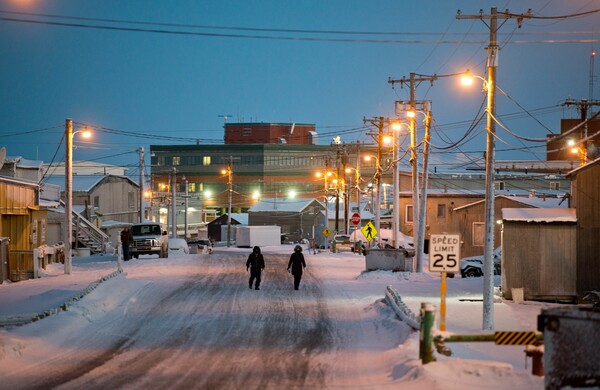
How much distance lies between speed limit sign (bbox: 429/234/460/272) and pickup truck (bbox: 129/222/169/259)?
33104 mm

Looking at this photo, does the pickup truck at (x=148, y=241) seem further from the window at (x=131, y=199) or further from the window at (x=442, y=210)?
the window at (x=131, y=199)

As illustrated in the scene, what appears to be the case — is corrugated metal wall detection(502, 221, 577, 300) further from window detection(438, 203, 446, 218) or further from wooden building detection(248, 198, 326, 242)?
wooden building detection(248, 198, 326, 242)

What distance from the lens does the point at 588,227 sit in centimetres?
2534

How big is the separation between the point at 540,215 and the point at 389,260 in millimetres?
9269

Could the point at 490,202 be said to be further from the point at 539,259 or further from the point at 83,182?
the point at 83,182

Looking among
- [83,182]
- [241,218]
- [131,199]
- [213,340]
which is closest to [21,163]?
[83,182]

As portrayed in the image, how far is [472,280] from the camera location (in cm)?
3166

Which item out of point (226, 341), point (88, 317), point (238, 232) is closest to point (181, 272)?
point (88, 317)

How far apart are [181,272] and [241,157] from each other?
340 ft

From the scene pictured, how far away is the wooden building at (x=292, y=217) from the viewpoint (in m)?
97.6

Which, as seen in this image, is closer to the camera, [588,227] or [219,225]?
[588,227]

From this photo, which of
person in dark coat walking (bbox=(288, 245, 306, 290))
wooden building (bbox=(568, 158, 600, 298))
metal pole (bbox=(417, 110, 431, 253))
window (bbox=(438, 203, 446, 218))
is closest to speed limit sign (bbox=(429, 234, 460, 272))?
wooden building (bbox=(568, 158, 600, 298))

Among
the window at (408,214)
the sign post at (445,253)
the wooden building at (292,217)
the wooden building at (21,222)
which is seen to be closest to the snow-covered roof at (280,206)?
the wooden building at (292,217)

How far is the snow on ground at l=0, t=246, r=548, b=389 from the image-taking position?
38.5 ft
